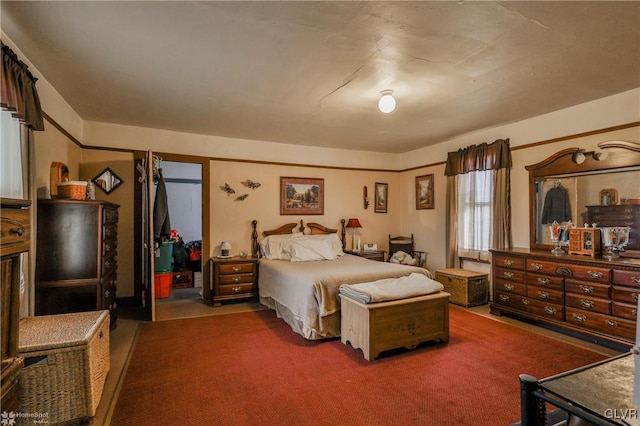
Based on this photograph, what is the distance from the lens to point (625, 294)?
3061 mm

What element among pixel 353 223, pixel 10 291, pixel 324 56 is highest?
pixel 324 56

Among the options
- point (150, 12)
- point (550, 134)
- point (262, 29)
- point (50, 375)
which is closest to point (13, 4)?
point (150, 12)

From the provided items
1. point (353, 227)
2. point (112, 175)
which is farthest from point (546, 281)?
point (112, 175)

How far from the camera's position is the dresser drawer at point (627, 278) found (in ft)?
9.78

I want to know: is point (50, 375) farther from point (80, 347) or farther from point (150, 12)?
point (150, 12)

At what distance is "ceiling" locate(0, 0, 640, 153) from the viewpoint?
2076 millimetres

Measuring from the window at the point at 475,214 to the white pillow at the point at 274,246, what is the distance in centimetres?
275

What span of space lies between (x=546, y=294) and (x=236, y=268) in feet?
13.1

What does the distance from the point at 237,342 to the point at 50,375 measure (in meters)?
1.68

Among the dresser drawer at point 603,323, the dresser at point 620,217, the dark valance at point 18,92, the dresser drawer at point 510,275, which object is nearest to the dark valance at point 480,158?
the dresser at point 620,217

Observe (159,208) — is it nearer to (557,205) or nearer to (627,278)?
(557,205)

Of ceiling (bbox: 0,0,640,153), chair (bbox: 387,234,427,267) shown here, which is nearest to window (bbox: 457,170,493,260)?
chair (bbox: 387,234,427,267)

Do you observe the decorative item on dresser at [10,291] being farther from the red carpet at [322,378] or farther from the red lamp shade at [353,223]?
the red lamp shade at [353,223]

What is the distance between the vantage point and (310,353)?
3127 mm
